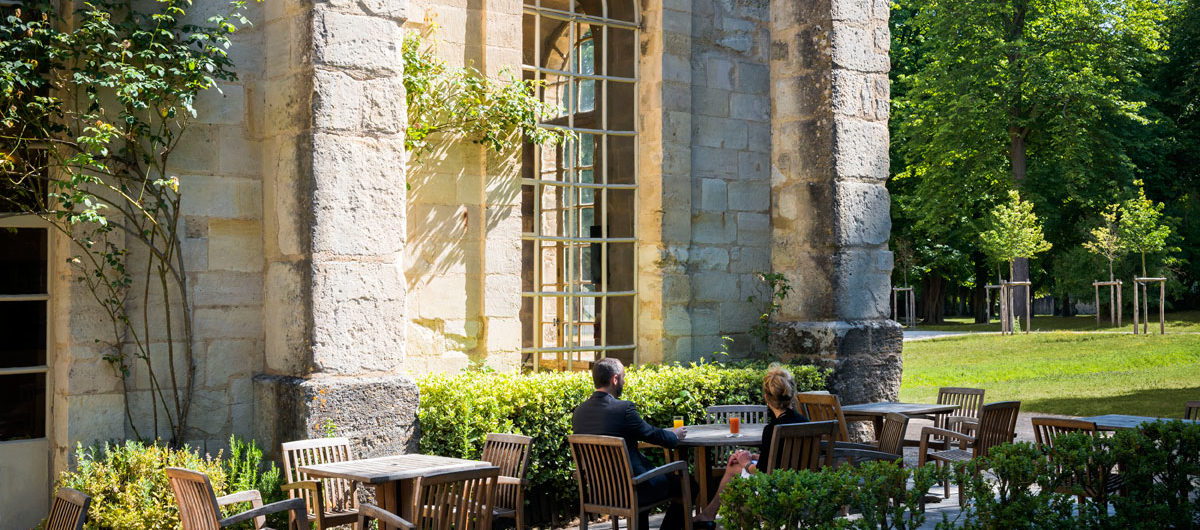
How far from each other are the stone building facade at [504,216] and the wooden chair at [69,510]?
184 centimetres

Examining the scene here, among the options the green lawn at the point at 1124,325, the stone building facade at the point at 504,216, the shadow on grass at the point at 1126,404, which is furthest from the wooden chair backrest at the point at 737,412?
the green lawn at the point at 1124,325

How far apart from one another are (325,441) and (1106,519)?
12.2ft

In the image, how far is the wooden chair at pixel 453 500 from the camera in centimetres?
484

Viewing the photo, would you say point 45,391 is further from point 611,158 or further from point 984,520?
point 984,520

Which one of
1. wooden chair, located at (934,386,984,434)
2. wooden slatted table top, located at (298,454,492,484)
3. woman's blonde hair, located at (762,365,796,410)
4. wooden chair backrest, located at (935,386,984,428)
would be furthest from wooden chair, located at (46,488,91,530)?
wooden chair backrest, located at (935,386,984,428)

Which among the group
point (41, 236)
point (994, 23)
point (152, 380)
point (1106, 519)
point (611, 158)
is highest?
point (994, 23)

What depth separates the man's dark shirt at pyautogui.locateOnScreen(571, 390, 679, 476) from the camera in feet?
17.2

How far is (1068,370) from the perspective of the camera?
1738 cm

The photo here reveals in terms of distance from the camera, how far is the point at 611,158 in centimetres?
846

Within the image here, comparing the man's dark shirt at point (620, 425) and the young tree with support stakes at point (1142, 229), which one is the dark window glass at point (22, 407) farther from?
the young tree with support stakes at point (1142, 229)

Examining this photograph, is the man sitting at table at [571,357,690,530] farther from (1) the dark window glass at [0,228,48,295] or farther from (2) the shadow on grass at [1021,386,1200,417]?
(2) the shadow on grass at [1021,386,1200,417]

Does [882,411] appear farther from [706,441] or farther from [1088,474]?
[1088,474]

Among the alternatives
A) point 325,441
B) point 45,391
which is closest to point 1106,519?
point 325,441

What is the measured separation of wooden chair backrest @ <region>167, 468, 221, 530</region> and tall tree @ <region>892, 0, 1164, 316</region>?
80.5 feet
